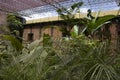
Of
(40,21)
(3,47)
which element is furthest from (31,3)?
(3,47)

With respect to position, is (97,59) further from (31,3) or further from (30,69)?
(31,3)

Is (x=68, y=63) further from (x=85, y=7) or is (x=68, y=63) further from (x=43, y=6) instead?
(x=43, y=6)

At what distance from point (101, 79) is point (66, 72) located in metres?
0.23

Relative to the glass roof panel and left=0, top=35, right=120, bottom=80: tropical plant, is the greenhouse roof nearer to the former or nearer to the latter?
the glass roof panel

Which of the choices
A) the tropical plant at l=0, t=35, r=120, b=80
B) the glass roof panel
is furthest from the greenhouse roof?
the tropical plant at l=0, t=35, r=120, b=80

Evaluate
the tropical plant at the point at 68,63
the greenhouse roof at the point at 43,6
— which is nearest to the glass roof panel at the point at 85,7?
the greenhouse roof at the point at 43,6

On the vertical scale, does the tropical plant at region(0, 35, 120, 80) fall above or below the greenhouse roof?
below

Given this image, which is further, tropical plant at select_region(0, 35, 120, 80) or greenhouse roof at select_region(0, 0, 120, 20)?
greenhouse roof at select_region(0, 0, 120, 20)

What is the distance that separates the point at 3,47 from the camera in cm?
277

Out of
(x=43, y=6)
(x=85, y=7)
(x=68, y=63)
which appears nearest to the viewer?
(x=68, y=63)

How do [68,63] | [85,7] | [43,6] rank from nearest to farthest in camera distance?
1. [68,63]
2. [85,7]
3. [43,6]

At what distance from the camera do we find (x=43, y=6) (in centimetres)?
914

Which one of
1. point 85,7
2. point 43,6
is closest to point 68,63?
point 85,7

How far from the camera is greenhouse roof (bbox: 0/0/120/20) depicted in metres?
7.97
